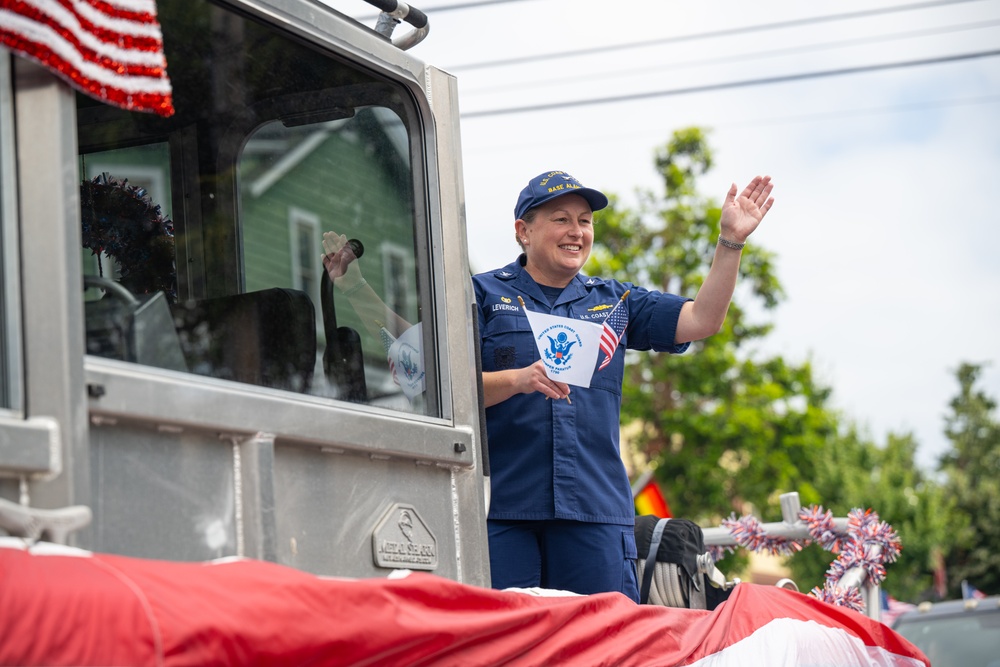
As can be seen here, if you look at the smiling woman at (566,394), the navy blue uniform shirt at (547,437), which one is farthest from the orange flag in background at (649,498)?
the navy blue uniform shirt at (547,437)

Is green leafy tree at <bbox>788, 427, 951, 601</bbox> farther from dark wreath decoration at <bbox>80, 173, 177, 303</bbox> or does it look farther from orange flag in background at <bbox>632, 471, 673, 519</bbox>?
dark wreath decoration at <bbox>80, 173, 177, 303</bbox>

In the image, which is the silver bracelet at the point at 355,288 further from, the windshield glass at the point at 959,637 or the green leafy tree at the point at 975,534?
the green leafy tree at the point at 975,534

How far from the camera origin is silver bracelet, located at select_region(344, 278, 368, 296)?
8.70ft

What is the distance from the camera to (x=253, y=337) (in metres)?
2.40

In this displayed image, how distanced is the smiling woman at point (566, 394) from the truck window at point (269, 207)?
0.63 meters

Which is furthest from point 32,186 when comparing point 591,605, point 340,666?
point 591,605

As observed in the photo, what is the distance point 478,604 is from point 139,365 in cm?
79

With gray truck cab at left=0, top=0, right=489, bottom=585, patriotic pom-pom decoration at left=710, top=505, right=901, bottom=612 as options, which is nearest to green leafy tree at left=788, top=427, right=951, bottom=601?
patriotic pom-pom decoration at left=710, top=505, right=901, bottom=612

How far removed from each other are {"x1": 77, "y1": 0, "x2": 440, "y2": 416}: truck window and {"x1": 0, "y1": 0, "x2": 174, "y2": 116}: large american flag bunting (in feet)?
0.87

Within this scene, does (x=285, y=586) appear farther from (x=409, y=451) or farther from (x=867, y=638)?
(x=867, y=638)

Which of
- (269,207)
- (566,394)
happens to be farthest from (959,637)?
(269,207)

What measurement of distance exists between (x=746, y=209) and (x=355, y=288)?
60.4 inches

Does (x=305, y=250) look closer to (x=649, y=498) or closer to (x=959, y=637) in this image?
(x=649, y=498)

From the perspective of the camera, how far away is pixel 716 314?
148 inches
